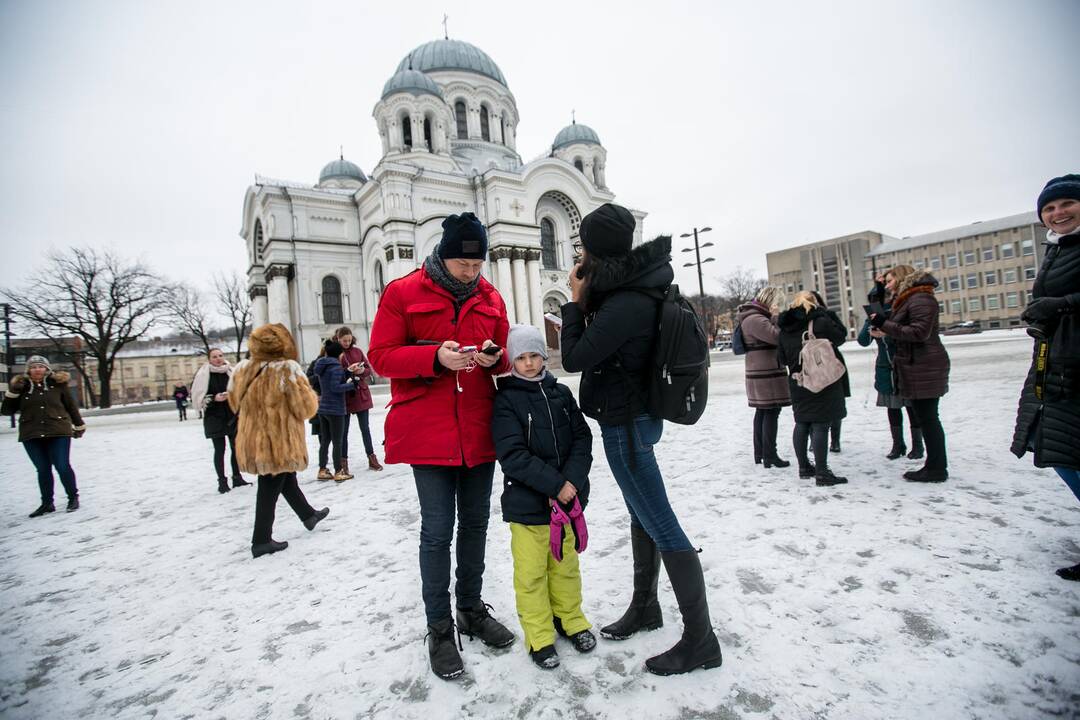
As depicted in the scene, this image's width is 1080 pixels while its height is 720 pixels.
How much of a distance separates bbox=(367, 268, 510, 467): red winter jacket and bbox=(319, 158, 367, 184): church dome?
134ft

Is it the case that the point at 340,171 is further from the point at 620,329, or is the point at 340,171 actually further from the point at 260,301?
the point at 620,329

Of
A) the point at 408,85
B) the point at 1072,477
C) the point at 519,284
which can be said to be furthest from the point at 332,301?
the point at 1072,477

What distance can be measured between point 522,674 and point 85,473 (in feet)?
29.1

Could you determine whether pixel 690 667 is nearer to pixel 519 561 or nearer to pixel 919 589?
pixel 519 561

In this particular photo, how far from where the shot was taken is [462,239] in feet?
7.55

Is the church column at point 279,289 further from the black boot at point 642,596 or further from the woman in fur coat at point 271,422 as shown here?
the black boot at point 642,596

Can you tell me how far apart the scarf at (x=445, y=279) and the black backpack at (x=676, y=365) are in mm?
945

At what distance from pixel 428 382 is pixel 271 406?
7.25ft

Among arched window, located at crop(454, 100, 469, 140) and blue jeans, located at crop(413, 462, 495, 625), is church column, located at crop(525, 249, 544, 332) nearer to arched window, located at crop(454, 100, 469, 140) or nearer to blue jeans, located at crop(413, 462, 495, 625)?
arched window, located at crop(454, 100, 469, 140)

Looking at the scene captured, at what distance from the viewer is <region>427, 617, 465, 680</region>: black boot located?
2113mm

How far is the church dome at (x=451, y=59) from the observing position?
37.3 meters

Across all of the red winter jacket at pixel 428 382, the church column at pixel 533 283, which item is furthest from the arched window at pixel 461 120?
the red winter jacket at pixel 428 382

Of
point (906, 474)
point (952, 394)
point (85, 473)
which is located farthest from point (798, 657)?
point (85, 473)

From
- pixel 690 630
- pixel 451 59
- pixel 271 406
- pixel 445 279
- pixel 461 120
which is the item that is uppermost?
pixel 451 59
